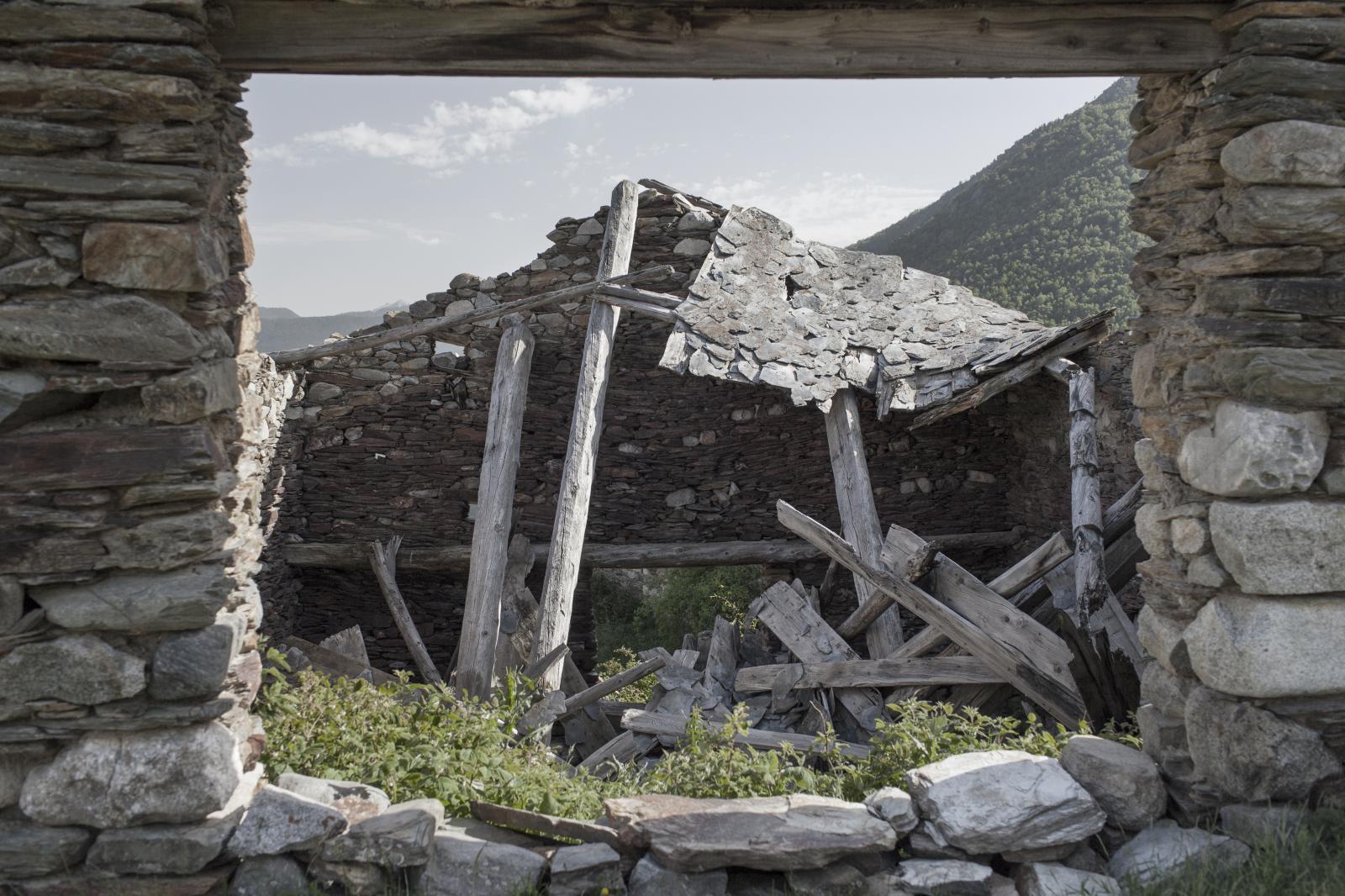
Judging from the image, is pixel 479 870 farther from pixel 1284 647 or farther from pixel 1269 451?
pixel 1269 451

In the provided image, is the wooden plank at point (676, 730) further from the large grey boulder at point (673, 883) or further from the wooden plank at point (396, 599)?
the large grey boulder at point (673, 883)

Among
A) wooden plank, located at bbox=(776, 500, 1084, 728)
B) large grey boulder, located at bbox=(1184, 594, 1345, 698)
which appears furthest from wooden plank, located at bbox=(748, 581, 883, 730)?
large grey boulder, located at bbox=(1184, 594, 1345, 698)

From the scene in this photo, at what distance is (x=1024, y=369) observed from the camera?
22.1 feet

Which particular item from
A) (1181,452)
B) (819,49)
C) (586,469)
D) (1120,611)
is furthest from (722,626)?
(819,49)

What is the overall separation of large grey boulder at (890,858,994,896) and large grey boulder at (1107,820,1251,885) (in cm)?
45

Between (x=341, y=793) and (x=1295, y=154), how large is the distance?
377 cm

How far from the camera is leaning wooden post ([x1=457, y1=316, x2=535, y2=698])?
238 inches

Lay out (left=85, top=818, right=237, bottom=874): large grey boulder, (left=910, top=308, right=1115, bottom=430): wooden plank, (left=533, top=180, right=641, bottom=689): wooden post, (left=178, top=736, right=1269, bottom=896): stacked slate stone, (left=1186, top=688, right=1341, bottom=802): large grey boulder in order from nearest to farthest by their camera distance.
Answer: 1. (left=85, top=818, right=237, bottom=874): large grey boulder
2. (left=178, top=736, right=1269, bottom=896): stacked slate stone
3. (left=1186, top=688, right=1341, bottom=802): large grey boulder
4. (left=533, top=180, right=641, bottom=689): wooden post
5. (left=910, top=308, right=1115, bottom=430): wooden plank

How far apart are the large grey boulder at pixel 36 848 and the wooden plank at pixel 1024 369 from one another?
5.35m

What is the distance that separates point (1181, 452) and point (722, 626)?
14.3ft

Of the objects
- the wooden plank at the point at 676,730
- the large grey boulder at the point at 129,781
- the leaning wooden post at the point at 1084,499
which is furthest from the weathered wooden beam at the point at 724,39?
the wooden plank at the point at 676,730

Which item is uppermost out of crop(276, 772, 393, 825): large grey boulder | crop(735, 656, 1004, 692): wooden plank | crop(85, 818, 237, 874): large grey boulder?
crop(276, 772, 393, 825): large grey boulder

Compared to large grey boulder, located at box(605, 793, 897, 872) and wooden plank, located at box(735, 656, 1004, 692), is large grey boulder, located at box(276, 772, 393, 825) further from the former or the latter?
wooden plank, located at box(735, 656, 1004, 692)

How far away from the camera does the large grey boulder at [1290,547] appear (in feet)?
9.58
